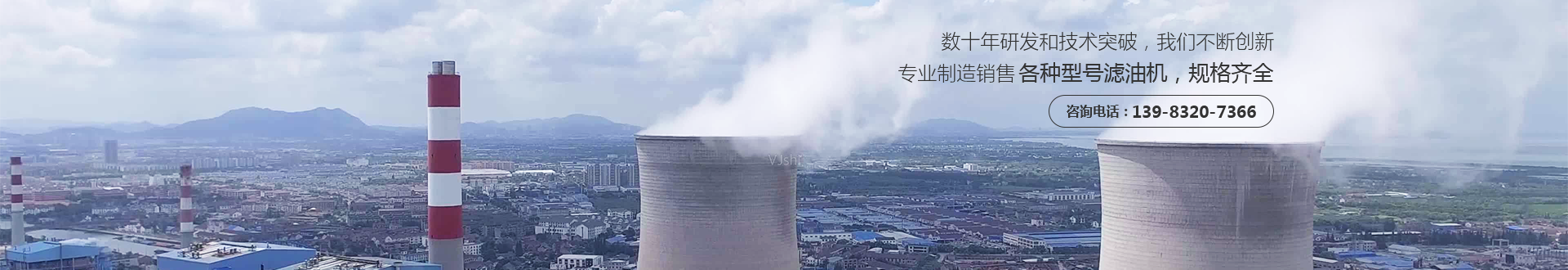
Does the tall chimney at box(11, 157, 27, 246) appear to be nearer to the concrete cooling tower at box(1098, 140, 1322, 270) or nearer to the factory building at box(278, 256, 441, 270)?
the factory building at box(278, 256, 441, 270)

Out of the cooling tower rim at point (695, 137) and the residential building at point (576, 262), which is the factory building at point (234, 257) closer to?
the cooling tower rim at point (695, 137)

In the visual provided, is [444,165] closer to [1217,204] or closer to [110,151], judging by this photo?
[1217,204]

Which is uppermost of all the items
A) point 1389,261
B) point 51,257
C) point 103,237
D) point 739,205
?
point 739,205

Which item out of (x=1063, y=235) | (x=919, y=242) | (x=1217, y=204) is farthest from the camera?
(x=919, y=242)

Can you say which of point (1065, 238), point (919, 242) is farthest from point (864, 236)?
point (1065, 238)

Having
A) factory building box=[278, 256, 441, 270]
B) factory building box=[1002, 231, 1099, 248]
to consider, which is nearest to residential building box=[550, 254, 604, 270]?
factory building box=[1002, 231, 1099, 248]

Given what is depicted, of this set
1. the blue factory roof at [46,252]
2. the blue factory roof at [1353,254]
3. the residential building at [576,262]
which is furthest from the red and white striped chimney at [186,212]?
the blue factory roof at [1353,254]
